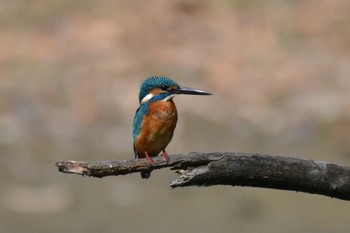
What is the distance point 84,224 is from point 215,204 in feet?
4.24

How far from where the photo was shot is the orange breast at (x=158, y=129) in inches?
197

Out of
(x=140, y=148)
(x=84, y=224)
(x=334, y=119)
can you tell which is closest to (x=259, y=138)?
(x=334, y=119)

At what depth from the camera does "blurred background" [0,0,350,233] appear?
32.4 ft

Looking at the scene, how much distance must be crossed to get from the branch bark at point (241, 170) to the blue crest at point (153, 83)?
1053 mm

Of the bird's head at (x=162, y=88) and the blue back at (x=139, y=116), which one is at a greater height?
the bird's head at (x=162, y=88)

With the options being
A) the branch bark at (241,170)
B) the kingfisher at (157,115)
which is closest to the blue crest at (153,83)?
the kingfisher at (157,115)

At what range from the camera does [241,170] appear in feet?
12.4

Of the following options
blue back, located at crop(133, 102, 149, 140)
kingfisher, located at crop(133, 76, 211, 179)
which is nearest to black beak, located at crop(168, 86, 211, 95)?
kingfisher, located at crop(133, 76, 211, 179)

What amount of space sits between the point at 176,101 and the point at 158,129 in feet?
24.3

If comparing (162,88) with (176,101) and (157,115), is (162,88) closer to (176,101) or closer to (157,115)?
(157,115)

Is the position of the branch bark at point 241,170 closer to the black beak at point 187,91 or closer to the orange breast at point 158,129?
the black beak at point 187,91

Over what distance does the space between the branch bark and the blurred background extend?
5473 mm

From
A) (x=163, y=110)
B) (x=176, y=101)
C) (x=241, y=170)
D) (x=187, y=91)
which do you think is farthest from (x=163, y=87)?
(x=176, y=101)

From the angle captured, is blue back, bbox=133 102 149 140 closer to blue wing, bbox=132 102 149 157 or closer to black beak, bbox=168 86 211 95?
blue wing, bbox=132 102 149 157
